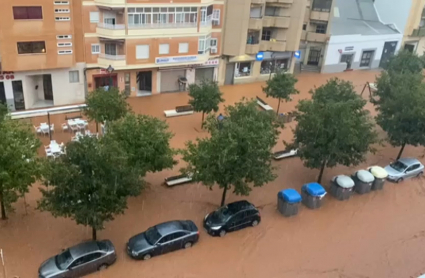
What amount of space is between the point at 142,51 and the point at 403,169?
59.7 ft

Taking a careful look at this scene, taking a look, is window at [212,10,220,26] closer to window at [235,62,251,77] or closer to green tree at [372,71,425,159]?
window at [235,62,251,77]

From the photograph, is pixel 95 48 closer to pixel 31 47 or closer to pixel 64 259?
pixel 31 47

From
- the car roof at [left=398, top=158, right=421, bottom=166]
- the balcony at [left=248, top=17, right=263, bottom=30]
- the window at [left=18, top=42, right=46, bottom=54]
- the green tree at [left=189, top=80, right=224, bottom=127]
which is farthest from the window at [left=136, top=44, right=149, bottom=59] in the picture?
the car roof at [left=398, top=158, right=421, bottom=166]

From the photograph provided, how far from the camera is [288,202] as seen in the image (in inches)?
748

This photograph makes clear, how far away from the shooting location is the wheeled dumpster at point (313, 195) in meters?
19.8

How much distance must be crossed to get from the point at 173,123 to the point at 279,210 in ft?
35.3

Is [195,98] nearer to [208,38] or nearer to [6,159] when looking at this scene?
[208,38]

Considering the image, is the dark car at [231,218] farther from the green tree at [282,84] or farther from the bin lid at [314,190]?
the green tree at [282,84]

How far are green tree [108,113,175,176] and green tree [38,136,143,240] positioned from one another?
228cm

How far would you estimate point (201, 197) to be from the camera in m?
20.3

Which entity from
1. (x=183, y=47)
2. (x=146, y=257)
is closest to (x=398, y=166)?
(x=146, y=257)

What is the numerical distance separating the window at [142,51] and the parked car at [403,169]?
678 inches

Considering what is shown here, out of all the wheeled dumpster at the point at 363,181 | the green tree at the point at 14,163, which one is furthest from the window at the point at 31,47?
the wheeled dumpster at the point at 363,181

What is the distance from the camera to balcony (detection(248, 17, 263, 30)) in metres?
33.5
